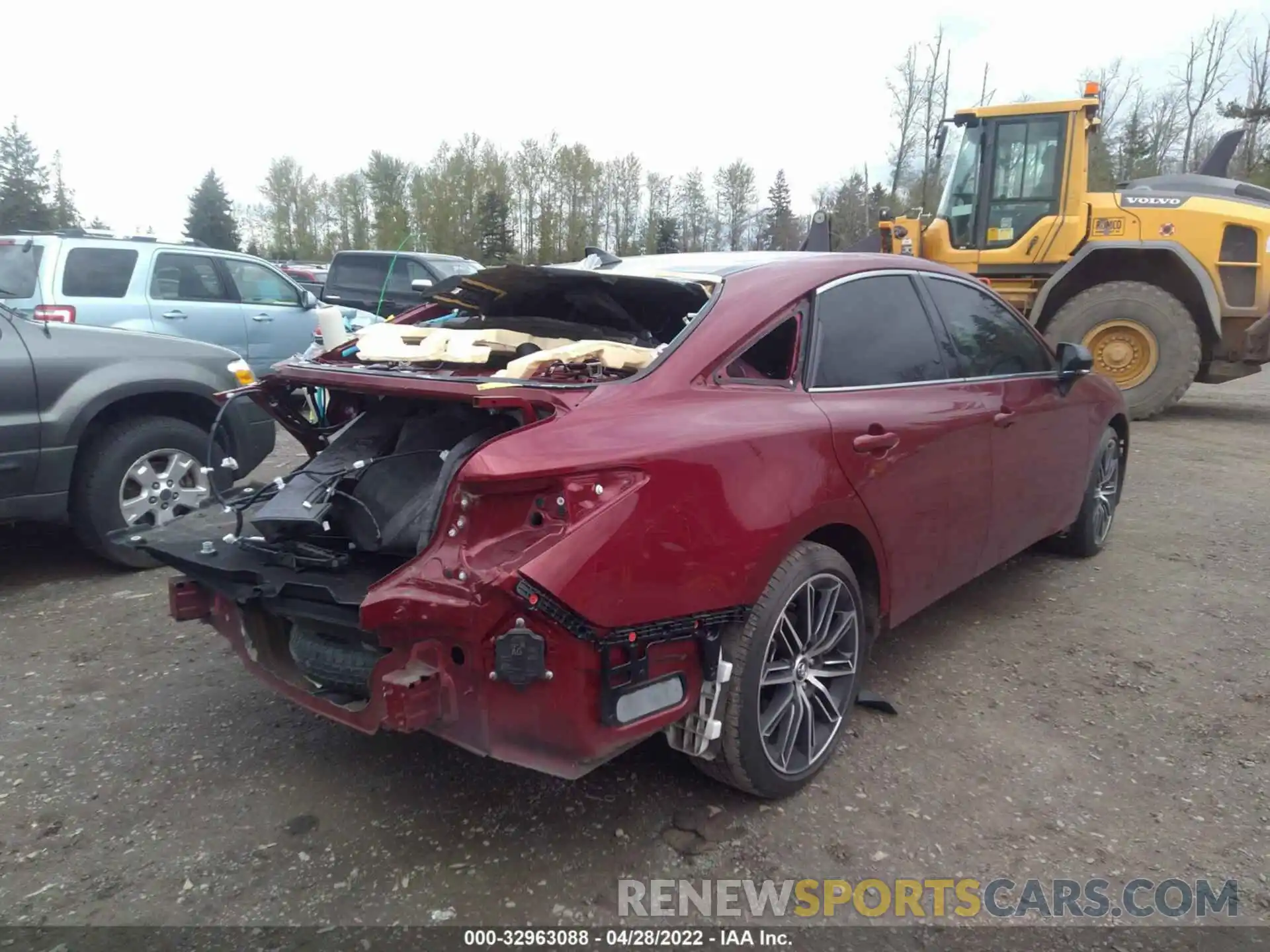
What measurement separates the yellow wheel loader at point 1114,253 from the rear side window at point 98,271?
852cm

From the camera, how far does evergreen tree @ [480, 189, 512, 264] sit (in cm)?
4662

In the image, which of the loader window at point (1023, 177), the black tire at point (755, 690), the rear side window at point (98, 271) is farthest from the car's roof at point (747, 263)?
the loader window at point (1023, 177)

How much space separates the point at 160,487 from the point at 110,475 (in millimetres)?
282

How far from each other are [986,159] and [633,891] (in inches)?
380

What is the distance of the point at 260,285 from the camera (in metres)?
9.91

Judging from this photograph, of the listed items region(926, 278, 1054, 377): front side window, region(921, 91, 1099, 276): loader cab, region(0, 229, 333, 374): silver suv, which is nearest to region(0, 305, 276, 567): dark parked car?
region(0, 229, 333, 374): silver suv

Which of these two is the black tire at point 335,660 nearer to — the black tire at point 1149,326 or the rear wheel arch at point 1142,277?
the black tire at point 1149,326

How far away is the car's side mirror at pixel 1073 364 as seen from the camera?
4.52 metres

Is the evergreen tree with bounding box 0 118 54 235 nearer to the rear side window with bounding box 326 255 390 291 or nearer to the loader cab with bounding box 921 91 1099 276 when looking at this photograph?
the rear side window with bounding box 326 255 390 291

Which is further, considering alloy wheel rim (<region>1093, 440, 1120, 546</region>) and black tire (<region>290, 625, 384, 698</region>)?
alloy wheel rim (<region>1093, 440, 1120, 546</region>)

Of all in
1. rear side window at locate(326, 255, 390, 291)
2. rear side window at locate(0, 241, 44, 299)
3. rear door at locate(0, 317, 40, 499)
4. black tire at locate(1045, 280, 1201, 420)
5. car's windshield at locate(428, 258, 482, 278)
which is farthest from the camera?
rear side window at locate(326, 255, 390, 291)

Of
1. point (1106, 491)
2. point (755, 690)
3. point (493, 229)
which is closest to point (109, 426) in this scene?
point (755, 690)

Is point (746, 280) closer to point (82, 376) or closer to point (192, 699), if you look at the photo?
point (192, 699)

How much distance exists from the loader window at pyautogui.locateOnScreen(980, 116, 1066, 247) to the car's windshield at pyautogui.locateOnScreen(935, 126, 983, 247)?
0.19m
